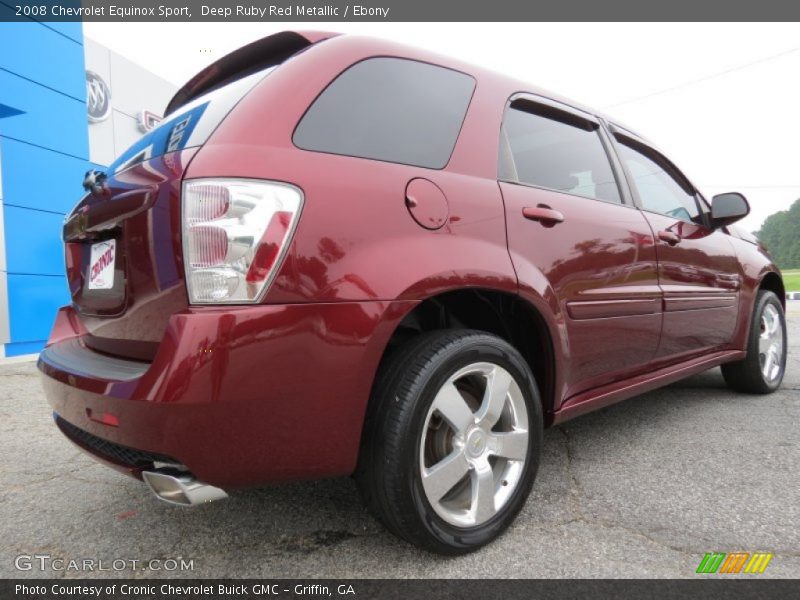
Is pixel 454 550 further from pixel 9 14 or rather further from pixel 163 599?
pixel 9 14

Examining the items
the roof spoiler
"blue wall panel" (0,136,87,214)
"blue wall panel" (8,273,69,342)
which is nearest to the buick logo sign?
"blue wall panel" (0,136,87,214)

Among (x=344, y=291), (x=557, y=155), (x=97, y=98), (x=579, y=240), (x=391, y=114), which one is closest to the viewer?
(x=344, y=291)

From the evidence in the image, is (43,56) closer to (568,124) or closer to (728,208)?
(568,124)

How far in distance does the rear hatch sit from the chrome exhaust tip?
0.31 metres

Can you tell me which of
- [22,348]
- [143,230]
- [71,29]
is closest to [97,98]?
[71,29]

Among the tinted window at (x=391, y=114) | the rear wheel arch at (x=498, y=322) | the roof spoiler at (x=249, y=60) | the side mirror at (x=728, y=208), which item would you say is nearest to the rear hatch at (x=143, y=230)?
the roof spoiler at (x=249, y=60)

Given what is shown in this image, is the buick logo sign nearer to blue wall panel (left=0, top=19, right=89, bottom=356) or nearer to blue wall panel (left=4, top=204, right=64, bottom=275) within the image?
blue wall panel (left=0, top=19, right=89, bottom=356)

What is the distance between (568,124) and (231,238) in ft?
5.76

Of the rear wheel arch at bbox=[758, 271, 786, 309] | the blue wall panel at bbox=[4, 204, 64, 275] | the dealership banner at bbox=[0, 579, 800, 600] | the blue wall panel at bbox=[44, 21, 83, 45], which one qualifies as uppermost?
the blue wall panel at bbox=[44, 21, 83, 45]

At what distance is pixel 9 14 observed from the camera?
792cm

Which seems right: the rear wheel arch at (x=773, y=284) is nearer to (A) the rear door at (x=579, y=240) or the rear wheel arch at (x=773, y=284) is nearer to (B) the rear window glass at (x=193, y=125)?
(A) the rear door at (x=579, y=240)

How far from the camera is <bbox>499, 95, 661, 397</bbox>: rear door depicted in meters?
1.86

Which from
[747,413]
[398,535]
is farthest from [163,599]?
[747,413]

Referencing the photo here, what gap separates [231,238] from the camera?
1250mm
